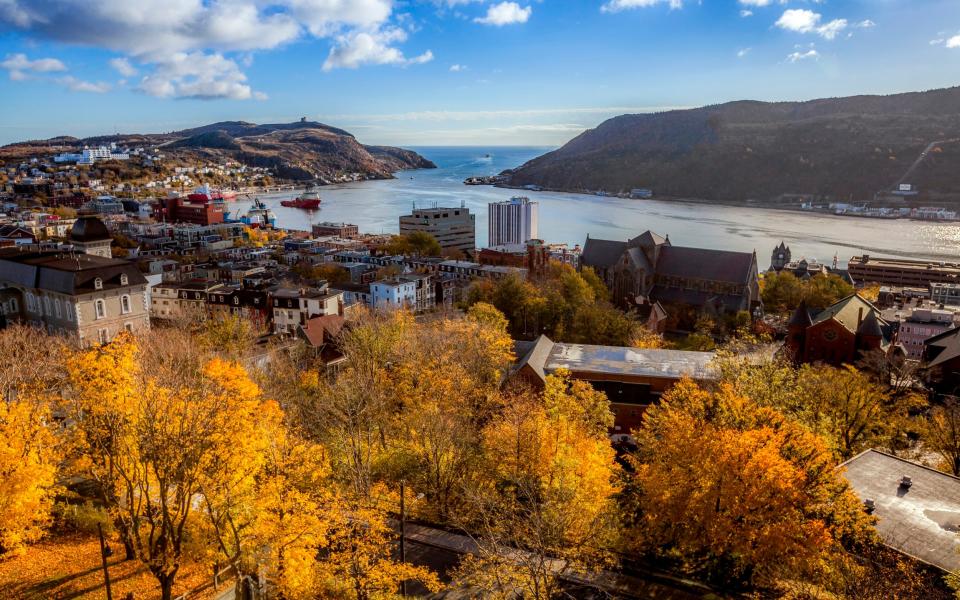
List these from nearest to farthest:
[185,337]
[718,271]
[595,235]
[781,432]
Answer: [781,432]
[185,337]
[718,271]
[595,235]

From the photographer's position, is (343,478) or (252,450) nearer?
(252,450)

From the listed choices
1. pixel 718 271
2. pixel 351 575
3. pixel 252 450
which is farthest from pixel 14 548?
pixel 718 271

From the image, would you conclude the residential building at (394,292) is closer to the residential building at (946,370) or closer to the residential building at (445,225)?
the residential building at (946,370)

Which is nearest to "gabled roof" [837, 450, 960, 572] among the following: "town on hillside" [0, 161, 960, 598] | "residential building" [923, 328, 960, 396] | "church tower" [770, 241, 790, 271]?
"town on hillside" [0, 161, 960, 598]

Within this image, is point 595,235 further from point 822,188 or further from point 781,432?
point 781,432

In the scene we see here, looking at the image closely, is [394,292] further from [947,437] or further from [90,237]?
[947,437]

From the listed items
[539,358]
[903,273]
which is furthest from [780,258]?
[539,358]

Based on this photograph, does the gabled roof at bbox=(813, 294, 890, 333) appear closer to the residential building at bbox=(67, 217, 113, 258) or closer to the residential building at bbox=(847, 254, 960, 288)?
the residential building at bbox=(847, 254, 960, 288)
